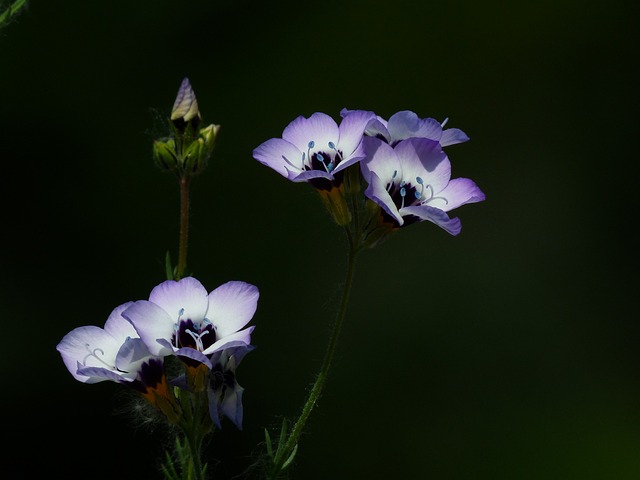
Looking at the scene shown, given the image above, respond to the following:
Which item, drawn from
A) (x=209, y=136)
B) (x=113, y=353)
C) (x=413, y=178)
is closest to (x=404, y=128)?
(x=413, y=178)

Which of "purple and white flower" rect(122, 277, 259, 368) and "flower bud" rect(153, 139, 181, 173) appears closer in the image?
"purple and white flower" rect(122, 277, 259, 368)

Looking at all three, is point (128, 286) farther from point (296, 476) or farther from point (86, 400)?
point (296, 476)

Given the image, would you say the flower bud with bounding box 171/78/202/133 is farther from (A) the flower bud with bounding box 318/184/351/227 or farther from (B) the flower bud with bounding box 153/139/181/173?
(A) the flower bud with bounding box 318/184/351/227

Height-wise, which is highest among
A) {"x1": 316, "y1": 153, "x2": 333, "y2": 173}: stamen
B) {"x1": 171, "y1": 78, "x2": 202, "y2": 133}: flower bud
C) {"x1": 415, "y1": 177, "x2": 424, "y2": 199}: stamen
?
{"x1": 171, "y1": 78, "x2": 202, "y2": 133}: flower bud

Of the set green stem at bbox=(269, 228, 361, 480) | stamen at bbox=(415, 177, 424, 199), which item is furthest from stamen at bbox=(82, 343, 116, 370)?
stamen at bbox=(415, 177, 424, 199)

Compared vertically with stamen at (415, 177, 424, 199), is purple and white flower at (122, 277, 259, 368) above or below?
below

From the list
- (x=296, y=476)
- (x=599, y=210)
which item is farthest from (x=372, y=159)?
(x=599, y=210)

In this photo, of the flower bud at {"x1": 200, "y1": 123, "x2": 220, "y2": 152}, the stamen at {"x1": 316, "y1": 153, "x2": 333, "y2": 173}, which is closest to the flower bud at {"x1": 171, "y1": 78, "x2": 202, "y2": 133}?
the flower bud at {"x1": 200, "y1": 123, "x2": 220, "y2": 152}

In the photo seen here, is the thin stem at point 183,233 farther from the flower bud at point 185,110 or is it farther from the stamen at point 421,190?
the stamen at point 421,190
